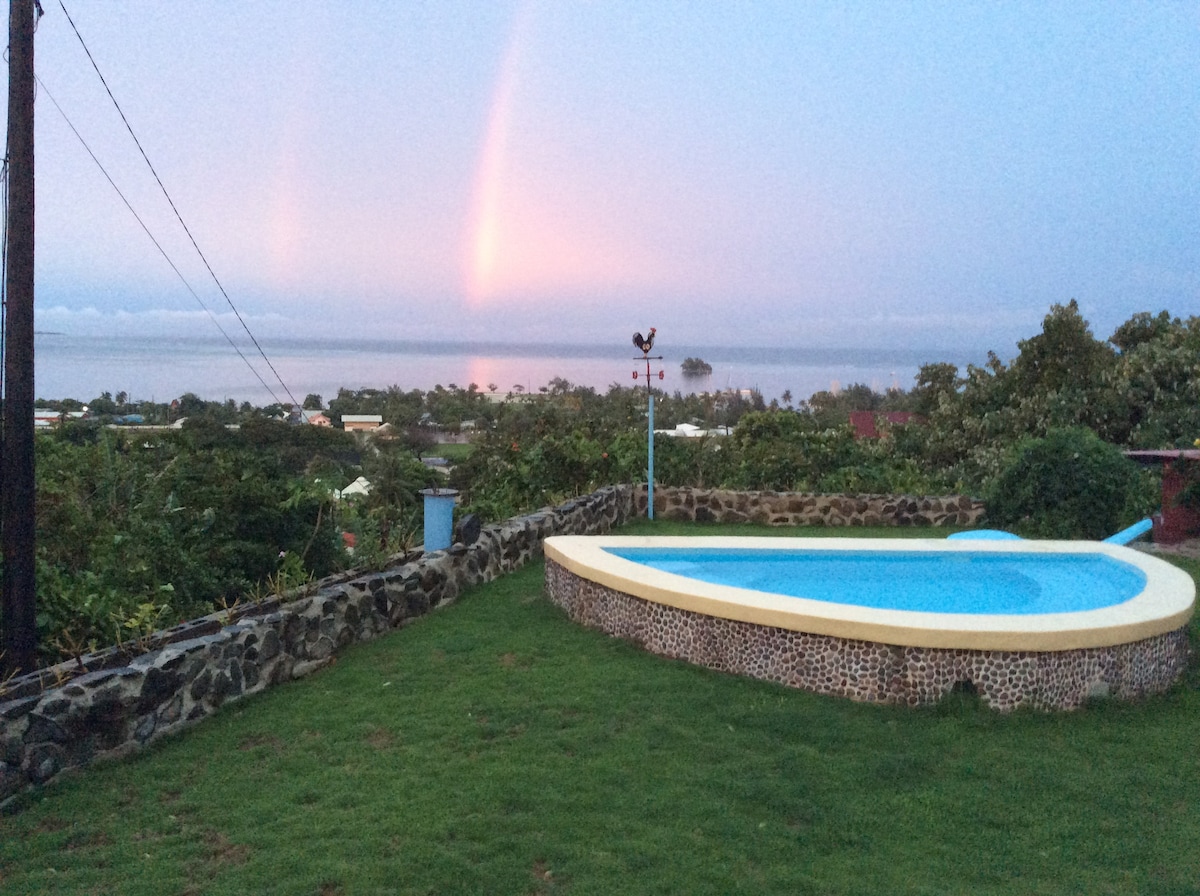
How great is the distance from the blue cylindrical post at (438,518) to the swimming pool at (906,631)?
41.4 inches

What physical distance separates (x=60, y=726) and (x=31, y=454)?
1763 mm

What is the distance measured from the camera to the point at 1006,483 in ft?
40.8

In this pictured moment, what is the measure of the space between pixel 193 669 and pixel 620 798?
2759 millimetres

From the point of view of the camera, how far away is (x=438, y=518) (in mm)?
8812

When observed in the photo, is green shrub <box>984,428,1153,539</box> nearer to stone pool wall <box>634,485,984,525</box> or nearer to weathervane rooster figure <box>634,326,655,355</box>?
stone pool wall <box>634,485,984,525</box>

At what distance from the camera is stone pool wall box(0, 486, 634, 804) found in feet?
15.0

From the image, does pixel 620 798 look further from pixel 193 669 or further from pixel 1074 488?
pixel 1074 488

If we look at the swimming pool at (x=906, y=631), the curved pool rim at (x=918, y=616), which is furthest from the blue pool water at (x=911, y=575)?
the curved pool rim at (x=918, y=616)

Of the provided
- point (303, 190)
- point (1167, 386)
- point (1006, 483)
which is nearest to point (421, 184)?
point (303, 190)

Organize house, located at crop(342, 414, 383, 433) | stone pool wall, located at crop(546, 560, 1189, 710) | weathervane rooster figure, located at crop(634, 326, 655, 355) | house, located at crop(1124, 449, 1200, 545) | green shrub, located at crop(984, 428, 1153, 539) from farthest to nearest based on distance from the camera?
house, located at crop(342, 414, 383, 433)
weathervane rooster figure, located at crop(634, 326, 655, 355)
green shrub, located at crop(984, 428, 1153, 539)
house, located at crop(1124, 449, 1200, 545)
stone pool wall, located at crop(546, 560, 1189, 710)

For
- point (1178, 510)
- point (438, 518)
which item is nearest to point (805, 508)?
point (1178, 510)

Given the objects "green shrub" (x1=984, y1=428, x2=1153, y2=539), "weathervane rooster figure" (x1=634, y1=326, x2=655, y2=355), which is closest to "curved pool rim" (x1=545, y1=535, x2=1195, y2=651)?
"green shrub" (x1=984, y1=428, x2=1153, y2=539)

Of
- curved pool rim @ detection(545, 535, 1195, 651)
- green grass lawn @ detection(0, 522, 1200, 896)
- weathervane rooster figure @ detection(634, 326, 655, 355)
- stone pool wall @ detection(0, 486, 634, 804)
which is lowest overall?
green grass lawn @ detection(0, 522, 1200, 896)

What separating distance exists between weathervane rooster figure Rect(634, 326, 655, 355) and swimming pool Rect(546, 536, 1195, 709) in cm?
406
